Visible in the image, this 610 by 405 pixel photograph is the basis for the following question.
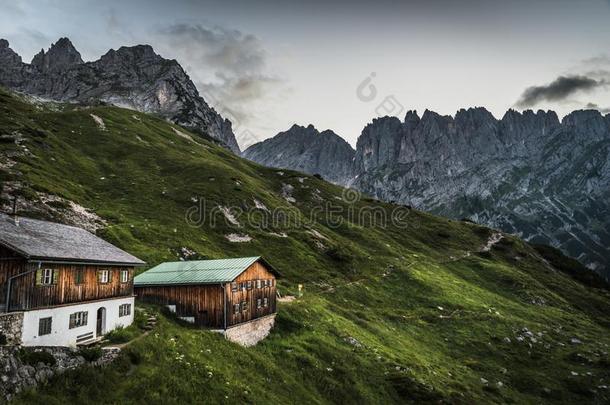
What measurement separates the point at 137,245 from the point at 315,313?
96.0 ft

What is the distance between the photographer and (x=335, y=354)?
45.2 meters

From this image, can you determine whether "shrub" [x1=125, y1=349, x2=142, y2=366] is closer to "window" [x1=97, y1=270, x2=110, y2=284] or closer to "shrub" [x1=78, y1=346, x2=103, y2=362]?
"shrub" [x1=78, y1=346, x2=103, y2=362]

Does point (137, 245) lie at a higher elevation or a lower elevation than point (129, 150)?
lower

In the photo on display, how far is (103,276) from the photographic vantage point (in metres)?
36.6

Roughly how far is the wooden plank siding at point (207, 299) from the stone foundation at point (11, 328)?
1805cm

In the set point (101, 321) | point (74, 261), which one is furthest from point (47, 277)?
point (101, 321)

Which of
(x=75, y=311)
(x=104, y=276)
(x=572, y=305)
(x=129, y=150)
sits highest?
(x=129, y=150)

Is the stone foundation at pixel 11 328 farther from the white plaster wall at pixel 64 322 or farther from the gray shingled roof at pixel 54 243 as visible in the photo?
the gray shingled roof at pixel 54 243

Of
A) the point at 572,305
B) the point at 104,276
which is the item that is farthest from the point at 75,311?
the point at 572,305

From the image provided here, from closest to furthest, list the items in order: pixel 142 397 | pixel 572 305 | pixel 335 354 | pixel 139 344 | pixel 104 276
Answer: pixel 142 397, pixel 139 344, pixel 104 276, pixel 335 354, pixel 572 305

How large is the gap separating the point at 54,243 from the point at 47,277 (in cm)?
361

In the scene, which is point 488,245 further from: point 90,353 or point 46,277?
point 46,277

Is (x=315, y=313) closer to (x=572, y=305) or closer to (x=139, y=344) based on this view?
(x=139, y=344)

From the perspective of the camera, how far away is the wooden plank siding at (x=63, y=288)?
92.0 ft
